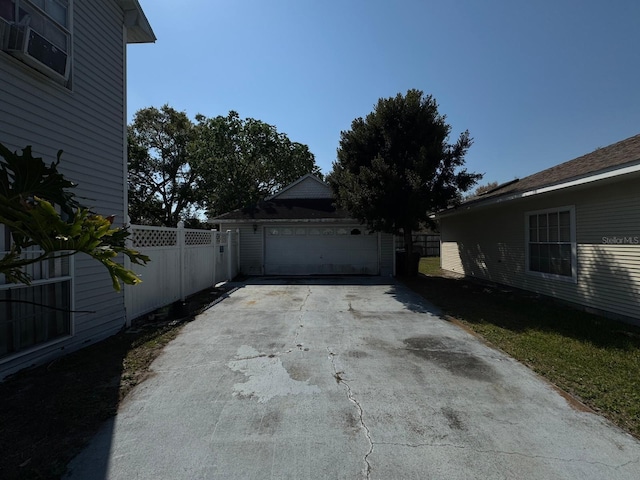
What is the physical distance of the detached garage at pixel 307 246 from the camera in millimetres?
14367

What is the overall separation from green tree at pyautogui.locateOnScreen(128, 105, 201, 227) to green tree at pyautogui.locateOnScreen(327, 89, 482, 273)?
670 inches

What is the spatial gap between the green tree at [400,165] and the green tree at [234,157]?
12.8 m

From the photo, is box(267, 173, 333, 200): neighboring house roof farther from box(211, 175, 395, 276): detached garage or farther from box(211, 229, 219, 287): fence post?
box(211, 229, 219, 287): fence post

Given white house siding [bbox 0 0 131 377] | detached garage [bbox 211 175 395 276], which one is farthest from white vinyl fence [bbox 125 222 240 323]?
detached garage [bbox 211 175 395 276]

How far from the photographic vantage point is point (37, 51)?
4184 mm

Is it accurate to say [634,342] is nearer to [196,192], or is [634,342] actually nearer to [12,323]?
[12,323]

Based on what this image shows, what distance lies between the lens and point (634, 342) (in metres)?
5.28

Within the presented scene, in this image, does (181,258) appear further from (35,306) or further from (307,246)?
(307,246)

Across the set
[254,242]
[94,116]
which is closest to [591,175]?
[94,116]

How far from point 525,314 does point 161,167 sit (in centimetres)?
2492

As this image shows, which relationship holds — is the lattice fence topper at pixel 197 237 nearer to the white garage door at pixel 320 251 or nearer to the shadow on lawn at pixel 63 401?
the shadow on lawn at pixel 63 401

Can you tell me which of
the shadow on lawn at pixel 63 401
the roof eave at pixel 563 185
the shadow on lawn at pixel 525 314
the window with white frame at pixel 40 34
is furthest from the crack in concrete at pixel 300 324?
the roof eave at pixel 563 185

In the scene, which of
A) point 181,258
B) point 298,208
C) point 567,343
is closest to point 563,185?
point 567,343

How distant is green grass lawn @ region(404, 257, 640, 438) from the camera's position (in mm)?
3541
